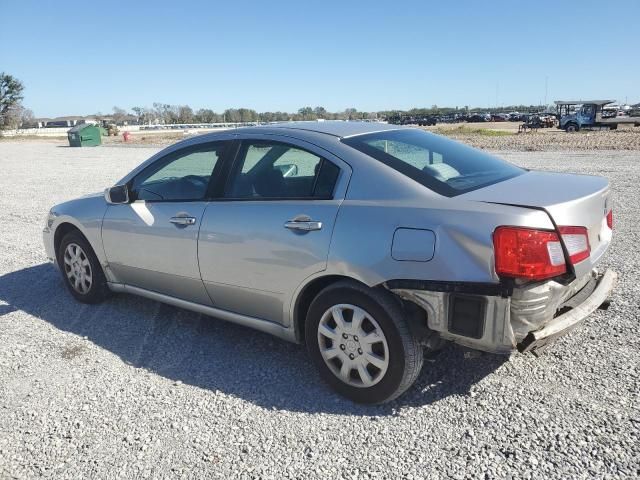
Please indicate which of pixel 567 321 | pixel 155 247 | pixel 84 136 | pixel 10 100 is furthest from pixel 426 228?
pixel 10 100

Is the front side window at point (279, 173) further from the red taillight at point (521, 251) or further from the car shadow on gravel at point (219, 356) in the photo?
the car shadow on gravel at point (219, 356)

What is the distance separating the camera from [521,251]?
2518mm

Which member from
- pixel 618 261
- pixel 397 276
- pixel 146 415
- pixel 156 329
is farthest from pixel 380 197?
Result: pixel 618 261

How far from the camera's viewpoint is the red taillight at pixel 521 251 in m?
2.52

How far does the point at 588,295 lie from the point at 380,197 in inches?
54.2

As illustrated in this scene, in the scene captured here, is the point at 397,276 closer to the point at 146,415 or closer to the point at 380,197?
the point at 380,197

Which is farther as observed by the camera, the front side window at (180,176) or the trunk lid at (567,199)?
the front side window at (180,176)

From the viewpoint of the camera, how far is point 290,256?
10.4 ft

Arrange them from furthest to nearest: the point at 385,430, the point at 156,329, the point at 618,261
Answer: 1. the point at 618,261
2. the point at 156,329
3. the point at 385,430

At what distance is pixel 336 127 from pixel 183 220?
131 centimetres

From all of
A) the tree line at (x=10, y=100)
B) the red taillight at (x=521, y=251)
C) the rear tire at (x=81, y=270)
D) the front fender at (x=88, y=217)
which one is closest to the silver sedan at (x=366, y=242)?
the red taillight at (x=521, y=251)

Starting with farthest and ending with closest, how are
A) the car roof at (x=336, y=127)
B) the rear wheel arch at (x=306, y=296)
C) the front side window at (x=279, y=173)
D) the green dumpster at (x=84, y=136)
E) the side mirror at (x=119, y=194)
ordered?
the green dumpster at (x=84, y=136) < the side mirror at (x=119, y=194) < the car roof at (x=336, y=127) < the front side window at (x=279, y=173) < the rear wheel arch at (x=306, y=296)

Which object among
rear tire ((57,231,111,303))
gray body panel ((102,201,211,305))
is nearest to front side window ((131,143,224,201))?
gray body panel ((102,201,211,305))

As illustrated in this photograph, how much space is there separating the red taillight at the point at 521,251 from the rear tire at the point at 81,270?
Result: 3.62 metres
